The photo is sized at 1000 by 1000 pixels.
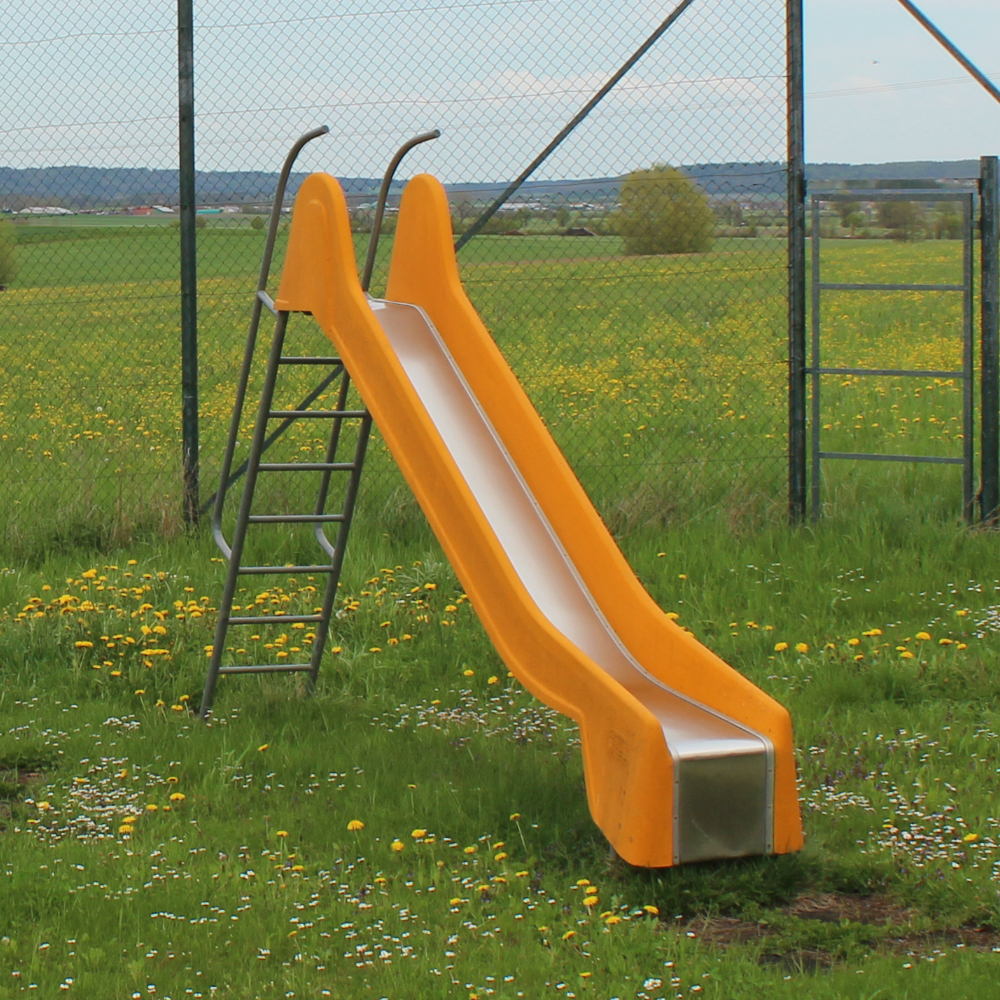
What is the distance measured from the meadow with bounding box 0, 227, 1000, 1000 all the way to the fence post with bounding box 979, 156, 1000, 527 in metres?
0.42

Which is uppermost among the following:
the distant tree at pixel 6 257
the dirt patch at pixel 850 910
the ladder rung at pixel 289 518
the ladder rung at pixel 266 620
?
the distant tree at pixel 6 257

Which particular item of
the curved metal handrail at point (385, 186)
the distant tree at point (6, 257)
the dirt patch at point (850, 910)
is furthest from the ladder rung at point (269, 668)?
the distant tree at point (6, 257)

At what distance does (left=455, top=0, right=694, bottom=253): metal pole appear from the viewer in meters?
7.02

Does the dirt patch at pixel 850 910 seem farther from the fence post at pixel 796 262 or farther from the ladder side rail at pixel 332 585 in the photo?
the fence post at pixel 796 262

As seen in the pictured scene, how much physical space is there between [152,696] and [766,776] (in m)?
2.67

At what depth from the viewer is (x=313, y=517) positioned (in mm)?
5246

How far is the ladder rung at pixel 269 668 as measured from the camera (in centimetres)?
511

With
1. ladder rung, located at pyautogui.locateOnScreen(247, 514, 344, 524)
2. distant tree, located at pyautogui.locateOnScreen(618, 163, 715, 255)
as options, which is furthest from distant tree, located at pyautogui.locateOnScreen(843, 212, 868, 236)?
ladder rung, located at pyautogui.locateOnScreen(247, 514, 344, 524)

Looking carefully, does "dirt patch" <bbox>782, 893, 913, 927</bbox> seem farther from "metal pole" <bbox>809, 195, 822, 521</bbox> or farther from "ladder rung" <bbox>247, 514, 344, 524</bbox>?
"metal pole" <bbox>809, 195, 822, 521</bbox>

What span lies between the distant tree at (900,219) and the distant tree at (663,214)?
98 centimetres

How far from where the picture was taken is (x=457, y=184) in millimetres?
7516

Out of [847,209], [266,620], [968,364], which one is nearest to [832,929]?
[266,620]

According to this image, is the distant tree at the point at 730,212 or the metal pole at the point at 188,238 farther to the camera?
the distant tree at the point at 730,212

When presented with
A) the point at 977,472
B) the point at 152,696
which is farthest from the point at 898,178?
the point at 152,696
